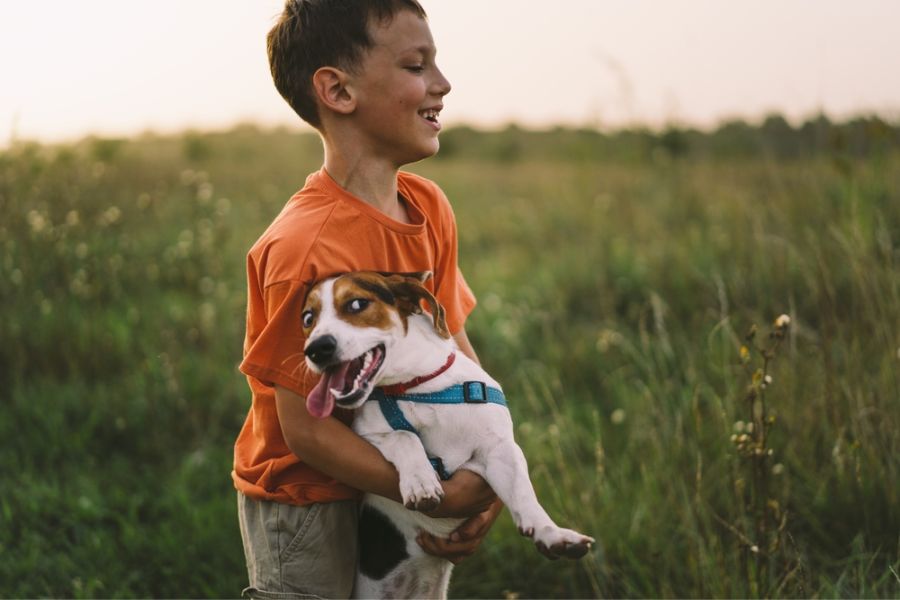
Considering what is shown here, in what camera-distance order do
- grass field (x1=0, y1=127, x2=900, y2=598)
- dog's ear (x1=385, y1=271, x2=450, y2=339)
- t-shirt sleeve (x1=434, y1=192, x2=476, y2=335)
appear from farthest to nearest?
1. grass field (x1=0, y1=127, x2=900, y2=598)
2. t-shirt sleeve (x1=434, y1=192, x2=476, y2=335)
3. dog's ear (x1=385, y1=271, x2=450, y2=339)

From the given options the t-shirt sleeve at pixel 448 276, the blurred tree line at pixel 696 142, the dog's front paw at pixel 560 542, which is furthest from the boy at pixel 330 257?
the blurred tree line at pixel 696 142

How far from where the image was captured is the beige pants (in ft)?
6.94

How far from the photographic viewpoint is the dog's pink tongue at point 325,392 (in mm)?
1704

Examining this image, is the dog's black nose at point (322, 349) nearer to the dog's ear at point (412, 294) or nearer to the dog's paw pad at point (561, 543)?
the dog's ear at point (412, 294)

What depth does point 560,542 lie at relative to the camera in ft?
5.44

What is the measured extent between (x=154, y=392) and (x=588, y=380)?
238 centimetres

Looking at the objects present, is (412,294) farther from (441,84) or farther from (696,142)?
(696,142)

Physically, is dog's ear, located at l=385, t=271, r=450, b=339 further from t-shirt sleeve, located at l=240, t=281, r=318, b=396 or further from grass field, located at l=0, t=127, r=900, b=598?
grass field, located at l=0, t=127, r=900, b=598

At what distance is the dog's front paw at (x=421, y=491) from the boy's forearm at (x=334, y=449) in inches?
3.6

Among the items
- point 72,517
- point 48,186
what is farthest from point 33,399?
point 48,186

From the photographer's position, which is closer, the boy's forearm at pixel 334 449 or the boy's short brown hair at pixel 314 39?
the boy's forearm at pixel 334 449

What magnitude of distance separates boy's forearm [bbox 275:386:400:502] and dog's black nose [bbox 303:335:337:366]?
0.25 meters

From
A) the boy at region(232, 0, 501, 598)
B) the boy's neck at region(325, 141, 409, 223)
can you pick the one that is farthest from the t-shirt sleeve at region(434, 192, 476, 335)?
the boy's neck at region(325, 141, 409, 223)

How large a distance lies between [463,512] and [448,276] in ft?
2.29
